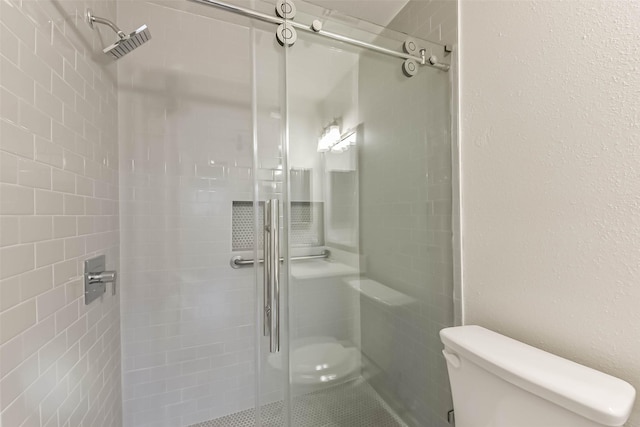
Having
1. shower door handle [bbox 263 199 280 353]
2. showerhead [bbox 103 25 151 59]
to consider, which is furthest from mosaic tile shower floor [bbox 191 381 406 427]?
showerhead [bbox 103 25 151 59]

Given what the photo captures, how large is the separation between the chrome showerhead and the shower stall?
1.26 feet

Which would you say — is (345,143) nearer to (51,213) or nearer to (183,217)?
(183,217)

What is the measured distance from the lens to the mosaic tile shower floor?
1.00 meters

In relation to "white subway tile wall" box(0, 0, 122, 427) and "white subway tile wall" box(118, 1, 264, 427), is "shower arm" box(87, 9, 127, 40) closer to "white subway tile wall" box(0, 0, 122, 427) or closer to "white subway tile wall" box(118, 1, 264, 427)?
"white subway tile wall" box(0, 0, 122, 427)

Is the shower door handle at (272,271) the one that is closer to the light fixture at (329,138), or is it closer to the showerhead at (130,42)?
the light fixture at (329,138)

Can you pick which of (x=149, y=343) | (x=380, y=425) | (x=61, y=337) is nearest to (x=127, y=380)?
(x=149, y=343)

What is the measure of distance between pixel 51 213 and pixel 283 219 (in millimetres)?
693

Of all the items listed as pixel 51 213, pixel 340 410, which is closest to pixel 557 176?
pixel 340 410

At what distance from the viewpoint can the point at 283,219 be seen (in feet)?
3.24

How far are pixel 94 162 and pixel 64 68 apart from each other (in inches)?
14.2

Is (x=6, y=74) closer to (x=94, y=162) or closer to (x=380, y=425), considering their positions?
(x=94, y=162)

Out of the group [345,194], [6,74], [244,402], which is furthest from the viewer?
[244,402]

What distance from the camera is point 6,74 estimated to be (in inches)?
22.3

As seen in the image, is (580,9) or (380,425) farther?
(380,425)
